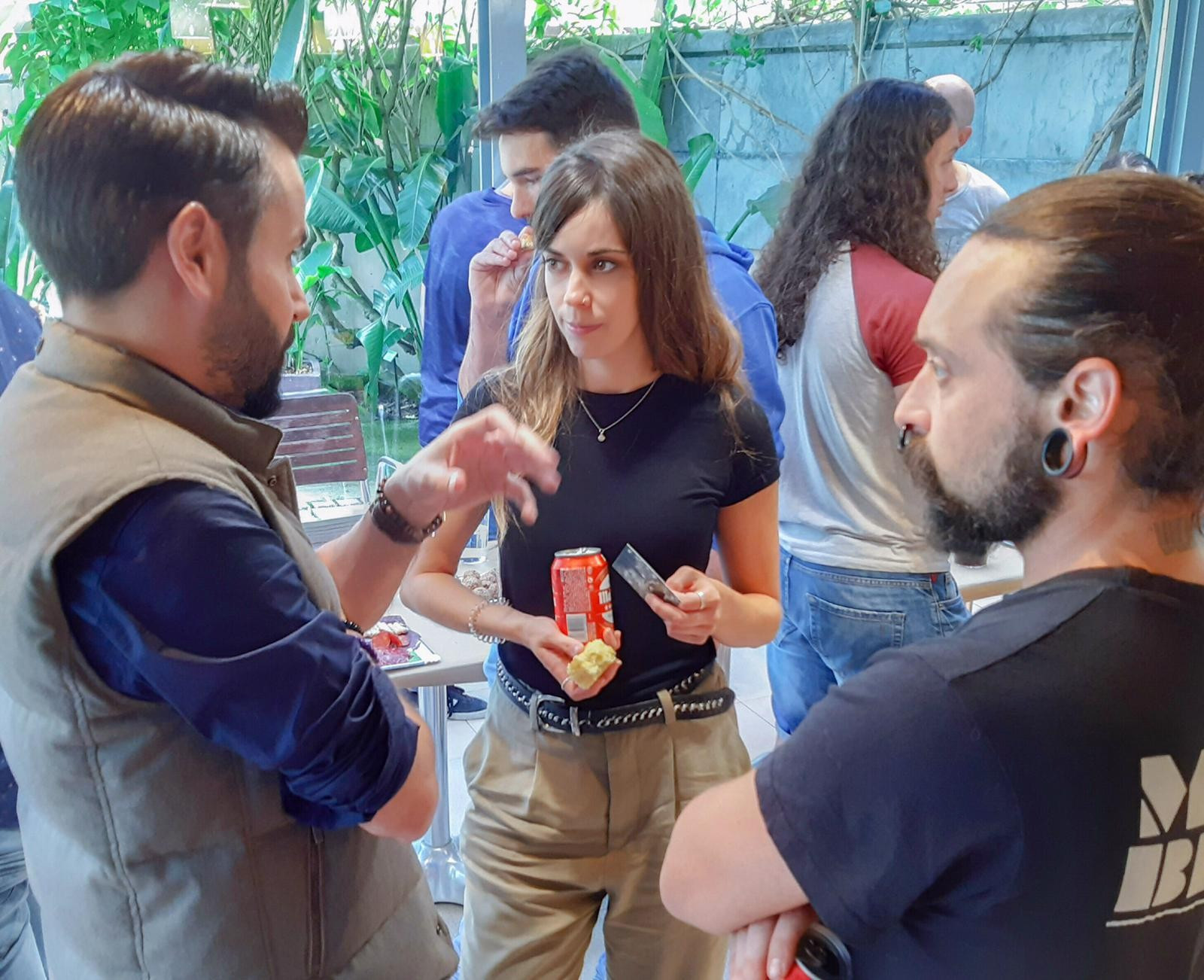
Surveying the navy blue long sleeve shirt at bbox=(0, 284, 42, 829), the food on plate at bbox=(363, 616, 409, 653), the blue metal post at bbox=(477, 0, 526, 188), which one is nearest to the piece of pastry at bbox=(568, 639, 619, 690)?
the food on plate at bbox=(363, 616, 409, 653)

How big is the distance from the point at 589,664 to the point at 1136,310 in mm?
865

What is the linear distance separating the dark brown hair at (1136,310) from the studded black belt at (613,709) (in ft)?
2.82

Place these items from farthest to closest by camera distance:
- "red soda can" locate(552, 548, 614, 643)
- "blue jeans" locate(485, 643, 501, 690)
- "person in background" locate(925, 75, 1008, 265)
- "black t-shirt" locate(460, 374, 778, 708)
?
"person in background" locate(925, 75, 1008, 265) → "blue jeans" locate(485, 643, 501, 690) → "black t-shirt" locate(460, 374, 778, 708) → "red soda can" locate(552, 548, 614, 643)

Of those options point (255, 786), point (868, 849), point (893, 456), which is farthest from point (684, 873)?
point (893, 456)

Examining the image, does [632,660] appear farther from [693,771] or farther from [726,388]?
[726,388]

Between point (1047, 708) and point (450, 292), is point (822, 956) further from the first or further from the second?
point (450, 292)

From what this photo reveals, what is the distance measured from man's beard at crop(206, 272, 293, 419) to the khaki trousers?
2.39ft

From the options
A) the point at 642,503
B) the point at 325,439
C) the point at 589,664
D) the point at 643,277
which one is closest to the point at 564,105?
the point at 643,277

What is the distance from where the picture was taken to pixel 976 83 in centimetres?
420

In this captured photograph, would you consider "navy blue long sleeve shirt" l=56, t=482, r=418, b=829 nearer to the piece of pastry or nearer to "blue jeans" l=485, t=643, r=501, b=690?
the piece of pastry

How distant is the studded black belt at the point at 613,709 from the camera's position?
1529mm

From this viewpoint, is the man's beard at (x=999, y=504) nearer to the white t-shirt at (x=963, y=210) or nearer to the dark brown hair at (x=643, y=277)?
the dark brown hair at (x=643, y=277)

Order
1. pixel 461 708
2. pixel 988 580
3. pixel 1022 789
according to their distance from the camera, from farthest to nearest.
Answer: pixel 461 708 < pixel 988 580 < pixel 1022 789

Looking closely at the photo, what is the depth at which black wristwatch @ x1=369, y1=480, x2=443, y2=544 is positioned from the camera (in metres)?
1.33
